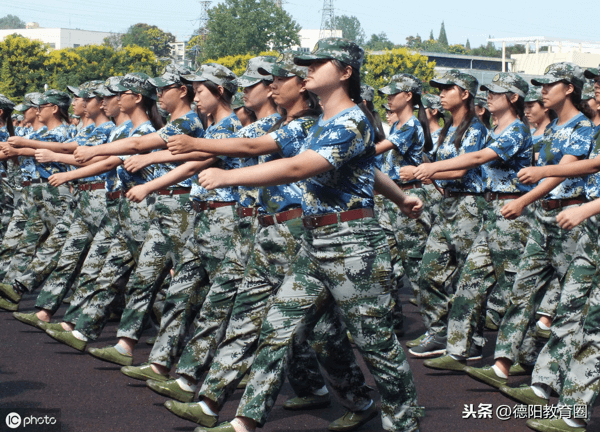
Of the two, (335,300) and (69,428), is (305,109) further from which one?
(69,428)

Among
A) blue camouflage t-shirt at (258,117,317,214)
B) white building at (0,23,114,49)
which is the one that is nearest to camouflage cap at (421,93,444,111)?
blue camouflage t-shirt at (258,117,317,214)

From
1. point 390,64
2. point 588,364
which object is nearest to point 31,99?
point 588,364

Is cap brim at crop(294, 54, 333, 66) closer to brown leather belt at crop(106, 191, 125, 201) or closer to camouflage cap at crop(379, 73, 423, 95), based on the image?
brown leather belt at crop(106, 191, 125, 201)

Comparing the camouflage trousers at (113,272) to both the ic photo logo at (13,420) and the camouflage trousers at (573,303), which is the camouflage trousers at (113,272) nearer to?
the ic photo logo at (13,420)

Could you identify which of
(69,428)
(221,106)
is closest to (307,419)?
(69,428)

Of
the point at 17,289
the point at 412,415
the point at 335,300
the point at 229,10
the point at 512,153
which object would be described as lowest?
the point at 17,289

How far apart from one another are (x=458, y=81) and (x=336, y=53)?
338 centimetres

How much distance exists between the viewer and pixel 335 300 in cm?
458

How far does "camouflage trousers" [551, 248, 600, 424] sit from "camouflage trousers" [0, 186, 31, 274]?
23.2 feet

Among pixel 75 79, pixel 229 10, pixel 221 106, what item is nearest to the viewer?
pixel 221 106

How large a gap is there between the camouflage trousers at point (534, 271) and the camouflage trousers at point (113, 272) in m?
2.97

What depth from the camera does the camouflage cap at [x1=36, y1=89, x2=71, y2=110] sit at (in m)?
10.3

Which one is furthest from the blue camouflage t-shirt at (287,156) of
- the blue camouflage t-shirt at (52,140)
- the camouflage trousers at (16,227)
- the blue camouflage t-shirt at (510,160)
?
the camouflage trousers at (16,227)

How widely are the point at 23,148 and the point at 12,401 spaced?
3.68 metres
